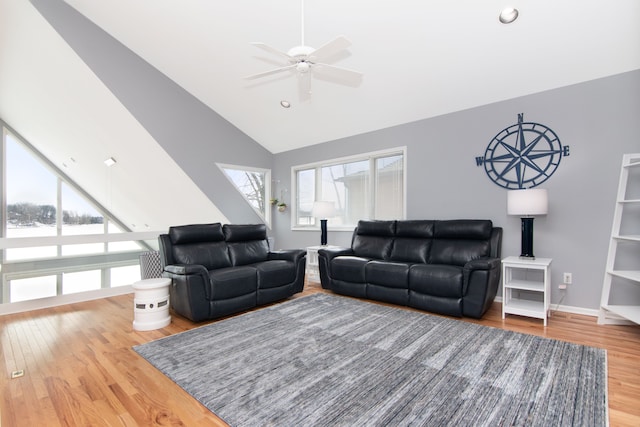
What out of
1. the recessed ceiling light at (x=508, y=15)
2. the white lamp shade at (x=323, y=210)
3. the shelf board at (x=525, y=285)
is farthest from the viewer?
the white lamp shade at (x=323, y=210)

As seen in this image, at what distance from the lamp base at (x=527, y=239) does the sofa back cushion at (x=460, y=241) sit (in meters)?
0.35

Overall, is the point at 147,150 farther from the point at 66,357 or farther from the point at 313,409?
the point at 313,409

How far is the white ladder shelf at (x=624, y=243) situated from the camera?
2.94 meters

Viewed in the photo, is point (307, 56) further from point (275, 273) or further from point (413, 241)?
point (413, 241)

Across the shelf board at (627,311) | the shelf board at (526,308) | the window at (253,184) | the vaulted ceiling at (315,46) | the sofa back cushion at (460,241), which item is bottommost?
the shelf board at (526,308)

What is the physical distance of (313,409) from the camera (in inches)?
66.3

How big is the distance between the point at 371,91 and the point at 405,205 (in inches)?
67.8

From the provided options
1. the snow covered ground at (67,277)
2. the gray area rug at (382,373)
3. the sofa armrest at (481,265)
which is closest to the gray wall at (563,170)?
the sofa armrest at (481,265)

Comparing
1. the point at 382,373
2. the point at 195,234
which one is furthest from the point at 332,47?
the point at 195,234

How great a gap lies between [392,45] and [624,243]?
3.17 meters

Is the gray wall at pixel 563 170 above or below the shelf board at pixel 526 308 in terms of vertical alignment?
above

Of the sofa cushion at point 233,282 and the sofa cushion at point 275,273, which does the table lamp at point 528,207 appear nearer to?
the sofa cushion at point 275,273

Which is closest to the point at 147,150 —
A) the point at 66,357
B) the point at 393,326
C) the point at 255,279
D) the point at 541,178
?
the point at 255,279

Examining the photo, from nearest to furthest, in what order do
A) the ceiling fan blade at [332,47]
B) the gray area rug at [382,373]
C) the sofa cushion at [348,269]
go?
the gray area rug at [382,373]
the ceiling fan blade at [332,47]
the sofa cushion at [348,269]
